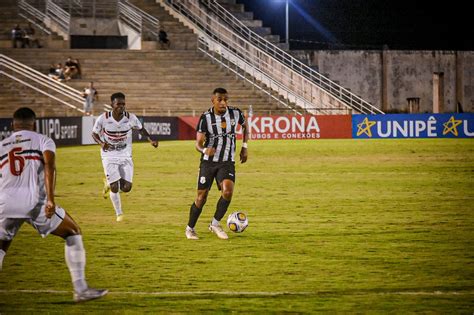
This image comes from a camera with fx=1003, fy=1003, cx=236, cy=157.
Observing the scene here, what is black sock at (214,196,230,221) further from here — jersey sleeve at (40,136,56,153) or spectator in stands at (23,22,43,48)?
spectator in stands at (23,22,43,48)

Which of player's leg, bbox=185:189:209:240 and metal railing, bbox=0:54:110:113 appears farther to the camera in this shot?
metal railing, bbox=0:54:110:113

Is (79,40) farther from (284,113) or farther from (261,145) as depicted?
(261,145)

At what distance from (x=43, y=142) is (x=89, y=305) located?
1642 millimetres

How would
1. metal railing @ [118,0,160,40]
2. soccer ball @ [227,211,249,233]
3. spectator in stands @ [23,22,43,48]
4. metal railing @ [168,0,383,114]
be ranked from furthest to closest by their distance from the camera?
metal railing @ [118,0,160,40], metal railing @ [168,0,383,114], spectator in stands @ [23,22,43,48], soccer ball @ [227,211,249,233]

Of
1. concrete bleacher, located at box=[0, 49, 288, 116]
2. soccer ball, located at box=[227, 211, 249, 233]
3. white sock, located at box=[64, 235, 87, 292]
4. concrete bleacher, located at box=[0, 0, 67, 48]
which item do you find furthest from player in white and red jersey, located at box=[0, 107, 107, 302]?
concrete bleacher, located at box=[0, 0, 67, 48]

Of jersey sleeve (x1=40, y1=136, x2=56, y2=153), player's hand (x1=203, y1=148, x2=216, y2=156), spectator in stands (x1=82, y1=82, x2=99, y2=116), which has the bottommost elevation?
jersey sleeve (x1=40, y1=136, x2=56, y2=153)

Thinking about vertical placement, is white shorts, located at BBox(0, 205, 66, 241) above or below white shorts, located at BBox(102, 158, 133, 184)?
below

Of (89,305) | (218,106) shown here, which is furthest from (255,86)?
(89,305)

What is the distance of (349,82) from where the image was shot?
2458 inches

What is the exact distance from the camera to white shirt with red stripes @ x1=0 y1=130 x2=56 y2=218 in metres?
9.25

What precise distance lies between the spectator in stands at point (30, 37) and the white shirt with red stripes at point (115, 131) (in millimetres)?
33612

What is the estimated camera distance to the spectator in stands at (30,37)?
49.5 m

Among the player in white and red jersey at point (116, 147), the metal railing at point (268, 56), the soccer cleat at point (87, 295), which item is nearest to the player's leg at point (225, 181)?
the player in white and red jersey at point (116, 147)

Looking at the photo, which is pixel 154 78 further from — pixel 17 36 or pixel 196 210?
pixel 196 210
